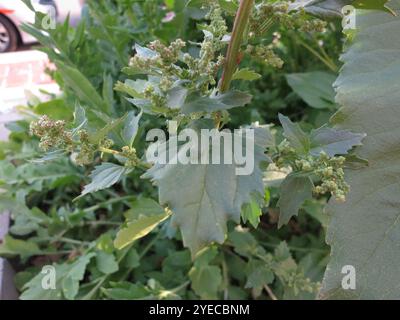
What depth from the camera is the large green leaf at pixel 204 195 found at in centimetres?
36

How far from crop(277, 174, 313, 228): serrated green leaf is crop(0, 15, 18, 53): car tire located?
→ 2439mm

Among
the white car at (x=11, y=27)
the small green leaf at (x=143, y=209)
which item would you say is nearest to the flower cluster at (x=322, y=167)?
the small green leaf at (x=143, y=209)

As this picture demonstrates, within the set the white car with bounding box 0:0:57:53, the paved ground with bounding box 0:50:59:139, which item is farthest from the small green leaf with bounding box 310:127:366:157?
the white car with bounding box 0:0:57:53

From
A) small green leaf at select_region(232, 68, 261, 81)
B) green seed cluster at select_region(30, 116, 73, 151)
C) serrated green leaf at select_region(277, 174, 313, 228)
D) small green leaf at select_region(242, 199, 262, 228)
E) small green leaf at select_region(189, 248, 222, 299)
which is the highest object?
small green leaf at select_region(232, 68, 261, 81)

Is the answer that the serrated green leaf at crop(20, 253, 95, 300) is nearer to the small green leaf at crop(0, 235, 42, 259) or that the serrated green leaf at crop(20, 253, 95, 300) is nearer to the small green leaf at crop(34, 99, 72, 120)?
the small green leaf at crop(0, 235, 42, 259)

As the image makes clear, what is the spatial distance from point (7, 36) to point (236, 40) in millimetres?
2446

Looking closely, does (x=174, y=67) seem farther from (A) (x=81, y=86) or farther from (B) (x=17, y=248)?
(B) (x=17, y=248)

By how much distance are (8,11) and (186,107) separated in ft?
7.83

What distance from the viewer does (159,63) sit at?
383 millimetres

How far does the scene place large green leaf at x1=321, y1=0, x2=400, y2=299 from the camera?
1.42 ft

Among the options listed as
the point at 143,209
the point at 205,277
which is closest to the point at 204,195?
the point at 143,209

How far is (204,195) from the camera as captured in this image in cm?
37

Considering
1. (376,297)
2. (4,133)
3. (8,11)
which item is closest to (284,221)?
(376,297)

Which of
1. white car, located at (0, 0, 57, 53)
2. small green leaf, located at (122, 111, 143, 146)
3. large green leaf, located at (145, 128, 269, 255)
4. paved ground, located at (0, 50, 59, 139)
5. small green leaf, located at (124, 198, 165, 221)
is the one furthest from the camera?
white car, located at (0, 0, 57, 53)
